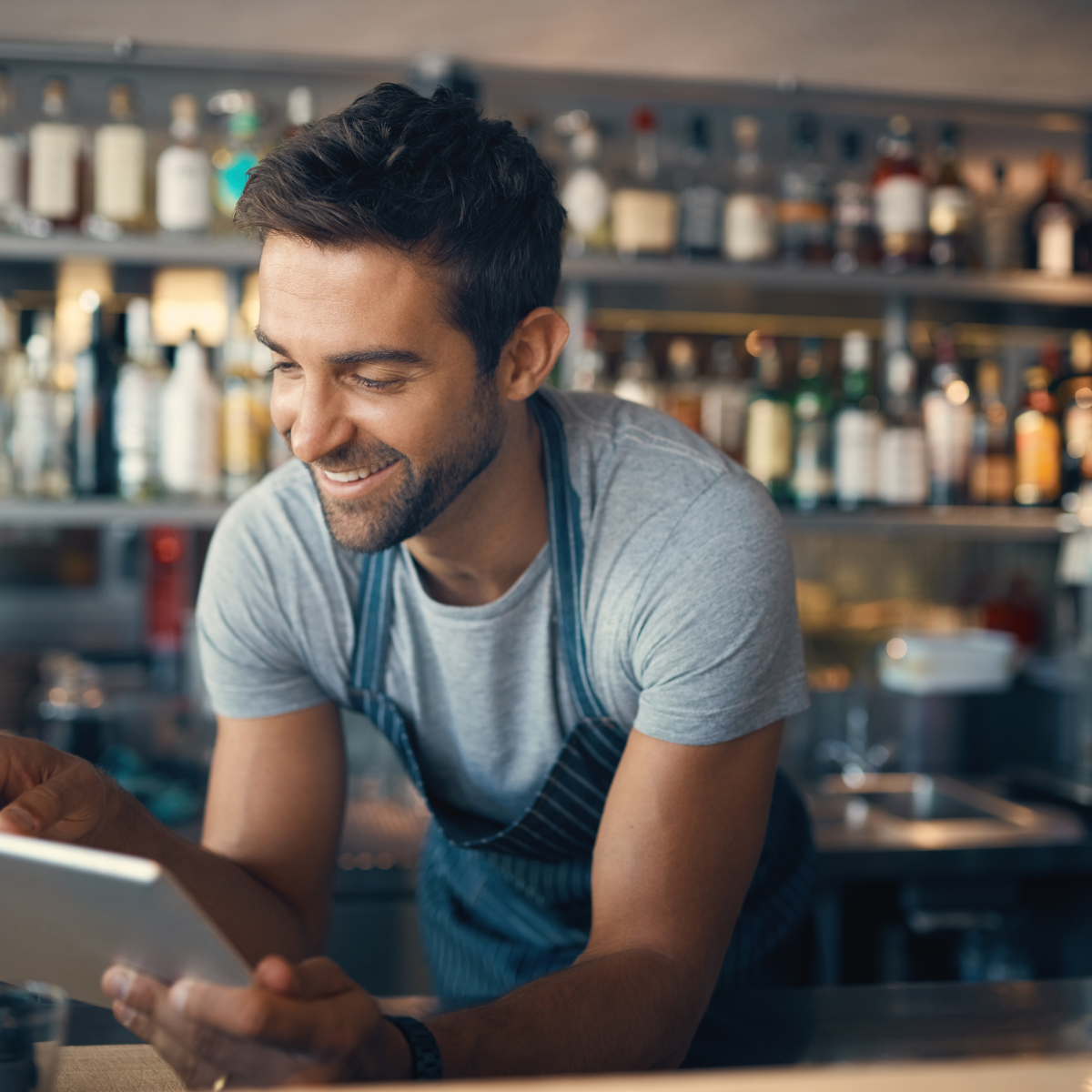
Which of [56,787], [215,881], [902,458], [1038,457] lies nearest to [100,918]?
[56,787]

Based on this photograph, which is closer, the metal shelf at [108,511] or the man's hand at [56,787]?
the man's hand at [56,787]

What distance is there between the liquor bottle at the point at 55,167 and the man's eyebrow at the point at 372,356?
1.28m

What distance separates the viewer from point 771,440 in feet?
6.65

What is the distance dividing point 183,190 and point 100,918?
1624 millimetres

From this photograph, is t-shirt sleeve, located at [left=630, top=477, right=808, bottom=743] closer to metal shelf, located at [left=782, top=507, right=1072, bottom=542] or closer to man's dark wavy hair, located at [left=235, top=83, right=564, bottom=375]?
man's dark wavy hair, located at [left=235, top=83, right=564, bottom=375]

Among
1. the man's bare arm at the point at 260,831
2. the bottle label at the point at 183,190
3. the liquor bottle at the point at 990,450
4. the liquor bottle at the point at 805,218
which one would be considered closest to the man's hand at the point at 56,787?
the man's bare arm at the point at 260,831

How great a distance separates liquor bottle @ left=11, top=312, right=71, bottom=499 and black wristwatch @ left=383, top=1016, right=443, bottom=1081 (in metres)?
1.50

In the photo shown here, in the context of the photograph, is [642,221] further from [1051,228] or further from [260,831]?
[260,831]

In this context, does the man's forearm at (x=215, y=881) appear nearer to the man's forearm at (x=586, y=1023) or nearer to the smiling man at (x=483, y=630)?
the smiling man at (x=483, y=630)

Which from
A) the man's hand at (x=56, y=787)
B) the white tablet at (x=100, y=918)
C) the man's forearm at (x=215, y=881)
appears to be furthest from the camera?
the man's forearm at (x=215, y=881)

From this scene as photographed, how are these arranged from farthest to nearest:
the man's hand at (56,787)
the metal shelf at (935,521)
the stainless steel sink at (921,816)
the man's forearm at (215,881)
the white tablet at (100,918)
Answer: the metal shelf at (935,521) < the stainless steel sink at (921,816) < the man's forearm at (215,881) < the man's hand at (56,787) < the white tablet at (100,918)

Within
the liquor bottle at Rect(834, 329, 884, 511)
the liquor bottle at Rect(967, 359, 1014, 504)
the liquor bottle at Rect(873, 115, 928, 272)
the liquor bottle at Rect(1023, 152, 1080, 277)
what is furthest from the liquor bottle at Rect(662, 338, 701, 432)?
the liquor bottle at Rect(1023, 152, 1080, 277)

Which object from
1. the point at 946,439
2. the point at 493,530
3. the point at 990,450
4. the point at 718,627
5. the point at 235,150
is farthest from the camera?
the point at 990,450

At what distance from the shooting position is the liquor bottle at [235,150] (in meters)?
1.87
